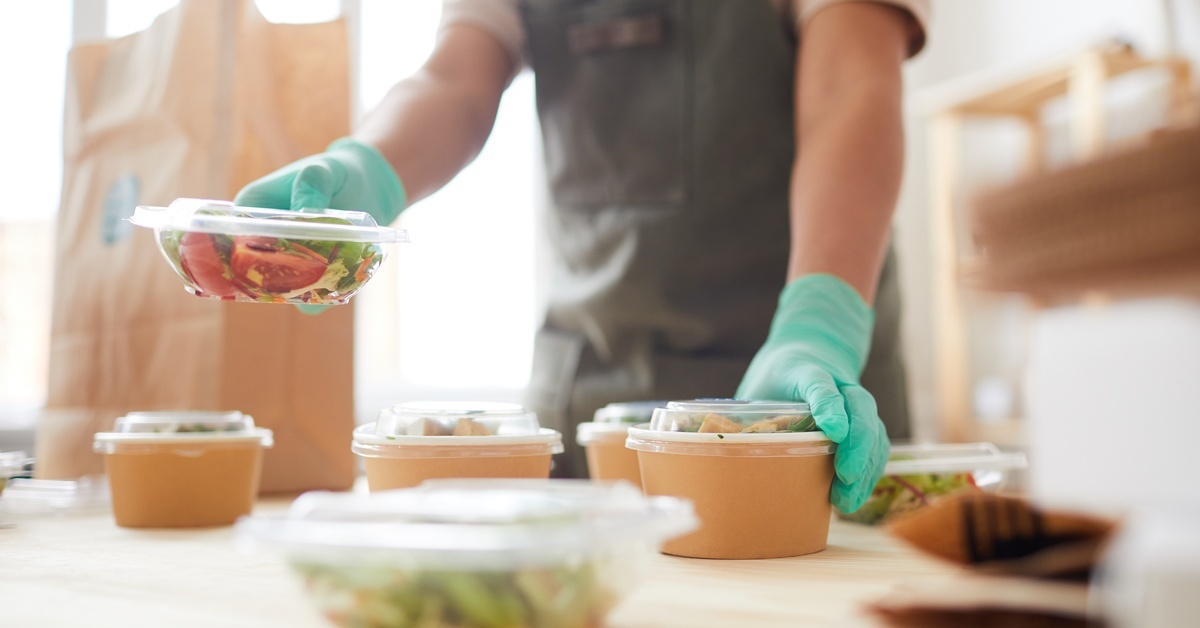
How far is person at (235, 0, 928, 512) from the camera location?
1.33 meters

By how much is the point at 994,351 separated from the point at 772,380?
10.2 ft

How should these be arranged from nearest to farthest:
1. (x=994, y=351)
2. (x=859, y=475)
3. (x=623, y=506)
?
(x=623, y=506) < (x=859, y=475) < (x=994, y=351)

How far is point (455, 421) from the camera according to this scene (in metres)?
1.03

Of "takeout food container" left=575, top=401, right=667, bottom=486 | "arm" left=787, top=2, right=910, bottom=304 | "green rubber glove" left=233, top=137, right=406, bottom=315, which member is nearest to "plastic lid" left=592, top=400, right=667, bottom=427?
"takeout food container" left=575, top=401, right=667, bottom=486

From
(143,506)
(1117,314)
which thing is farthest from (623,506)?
(1117,314)

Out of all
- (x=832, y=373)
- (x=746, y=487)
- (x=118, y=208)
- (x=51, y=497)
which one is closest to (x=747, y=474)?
(x=746, y=487)

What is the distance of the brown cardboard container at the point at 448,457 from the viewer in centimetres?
101

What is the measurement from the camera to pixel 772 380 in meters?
1.09

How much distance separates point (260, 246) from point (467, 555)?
471 mm

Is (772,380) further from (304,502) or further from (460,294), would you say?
(460,294)

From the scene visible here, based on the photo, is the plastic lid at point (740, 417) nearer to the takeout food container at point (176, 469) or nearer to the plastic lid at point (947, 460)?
the plastic lid at point (947, 460)

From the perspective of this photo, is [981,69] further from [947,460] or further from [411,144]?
[947,460]

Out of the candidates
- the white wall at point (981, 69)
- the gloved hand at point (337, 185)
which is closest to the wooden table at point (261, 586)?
the gloved hand at point (337, 185)

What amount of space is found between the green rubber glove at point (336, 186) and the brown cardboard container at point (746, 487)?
42 cm
